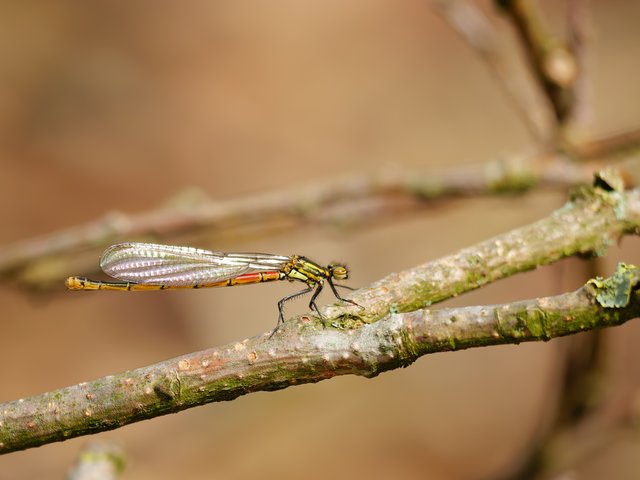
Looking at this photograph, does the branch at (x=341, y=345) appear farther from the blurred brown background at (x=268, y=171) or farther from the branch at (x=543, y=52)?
the blurred brown background at (x=268, y=171)

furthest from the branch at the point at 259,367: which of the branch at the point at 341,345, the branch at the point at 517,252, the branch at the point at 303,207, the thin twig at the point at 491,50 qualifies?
the thin twig at the point at 491,50

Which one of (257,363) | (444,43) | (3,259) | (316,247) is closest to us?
(257,363)

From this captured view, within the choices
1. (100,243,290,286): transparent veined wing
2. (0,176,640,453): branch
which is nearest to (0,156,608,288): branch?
(100,243,290,286): transparent veined wing

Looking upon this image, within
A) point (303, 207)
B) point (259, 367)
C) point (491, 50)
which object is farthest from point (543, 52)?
point (259, 367)

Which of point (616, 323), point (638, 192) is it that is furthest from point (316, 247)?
point (616, 323)

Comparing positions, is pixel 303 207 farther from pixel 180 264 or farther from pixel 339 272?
pixel 180 264

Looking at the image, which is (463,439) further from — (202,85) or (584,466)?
(202,85)

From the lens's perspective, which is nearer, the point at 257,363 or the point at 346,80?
the point at 257,363
